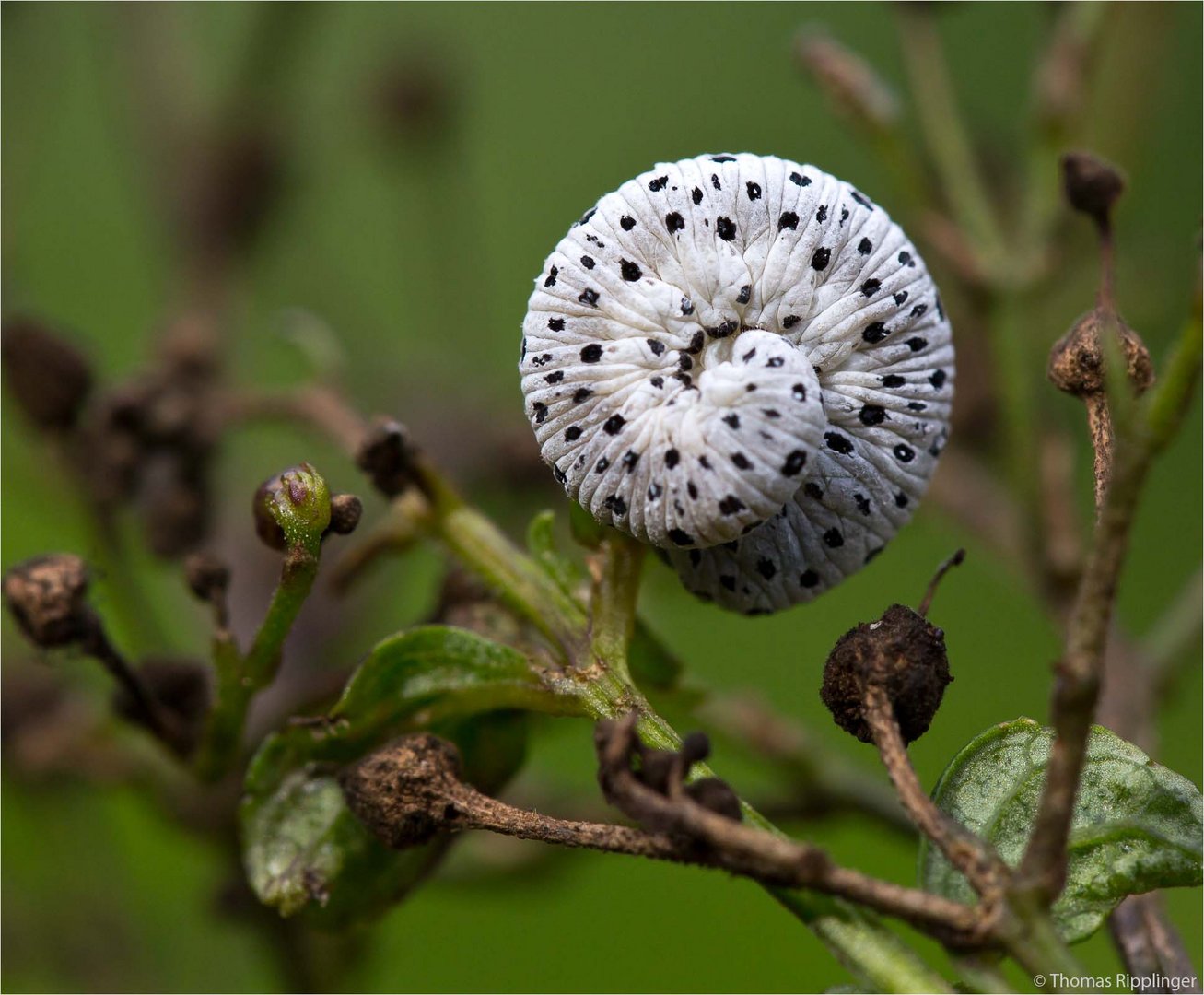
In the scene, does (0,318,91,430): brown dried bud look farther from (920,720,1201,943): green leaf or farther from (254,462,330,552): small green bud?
(920,720,1201,943): green leaf

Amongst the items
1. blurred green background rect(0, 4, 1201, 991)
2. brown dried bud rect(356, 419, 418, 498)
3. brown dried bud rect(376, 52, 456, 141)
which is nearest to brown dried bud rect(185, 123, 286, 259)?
blurred green background rect(0, 4, 1201, 991)

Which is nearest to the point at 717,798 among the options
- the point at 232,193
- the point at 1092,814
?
the point at 1092,814

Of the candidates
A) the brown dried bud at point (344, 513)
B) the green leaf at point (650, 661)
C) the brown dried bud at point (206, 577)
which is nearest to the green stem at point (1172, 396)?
the green leaf at point (650, 661)

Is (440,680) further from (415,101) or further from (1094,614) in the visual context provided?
(415,101)

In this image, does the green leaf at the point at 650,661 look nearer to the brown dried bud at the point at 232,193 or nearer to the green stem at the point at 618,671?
the green stem at the point at 618,671

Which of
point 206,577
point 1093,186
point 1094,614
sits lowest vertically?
point 206,577

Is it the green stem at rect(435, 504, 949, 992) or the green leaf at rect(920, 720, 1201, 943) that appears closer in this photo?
the green stem at rect(435, 504, 949, 992)
